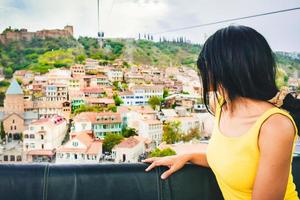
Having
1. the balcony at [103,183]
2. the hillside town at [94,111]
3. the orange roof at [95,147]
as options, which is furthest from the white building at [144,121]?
the balcony at [103,183]

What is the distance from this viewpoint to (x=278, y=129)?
689 mm

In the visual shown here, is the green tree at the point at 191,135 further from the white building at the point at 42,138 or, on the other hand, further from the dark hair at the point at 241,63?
the dark hair at the point at 241,63

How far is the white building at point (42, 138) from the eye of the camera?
3453mm

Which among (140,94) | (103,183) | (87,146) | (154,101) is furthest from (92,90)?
(103,183)

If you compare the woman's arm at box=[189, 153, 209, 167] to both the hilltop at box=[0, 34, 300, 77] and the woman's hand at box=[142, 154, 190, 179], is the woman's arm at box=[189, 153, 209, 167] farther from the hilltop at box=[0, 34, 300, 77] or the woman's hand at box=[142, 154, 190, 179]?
the hilltop at box=[0, 34, 300, 77]

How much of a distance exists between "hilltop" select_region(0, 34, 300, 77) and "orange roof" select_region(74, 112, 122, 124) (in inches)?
25.7

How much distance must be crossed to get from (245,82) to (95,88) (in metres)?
4.38

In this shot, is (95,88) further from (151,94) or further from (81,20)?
(81,20)

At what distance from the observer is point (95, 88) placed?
199 inches

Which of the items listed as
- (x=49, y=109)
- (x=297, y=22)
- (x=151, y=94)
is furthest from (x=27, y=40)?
Answer: (x=297, y=22)

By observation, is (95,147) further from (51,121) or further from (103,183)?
(103,183)

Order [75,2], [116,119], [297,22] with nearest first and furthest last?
[297,22], [75,2], [116,119]

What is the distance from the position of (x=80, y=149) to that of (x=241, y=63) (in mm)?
3059

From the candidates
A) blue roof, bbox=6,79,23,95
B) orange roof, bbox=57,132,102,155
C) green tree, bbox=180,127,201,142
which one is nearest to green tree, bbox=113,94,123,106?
orange roof, bbox=57,132,102,155
